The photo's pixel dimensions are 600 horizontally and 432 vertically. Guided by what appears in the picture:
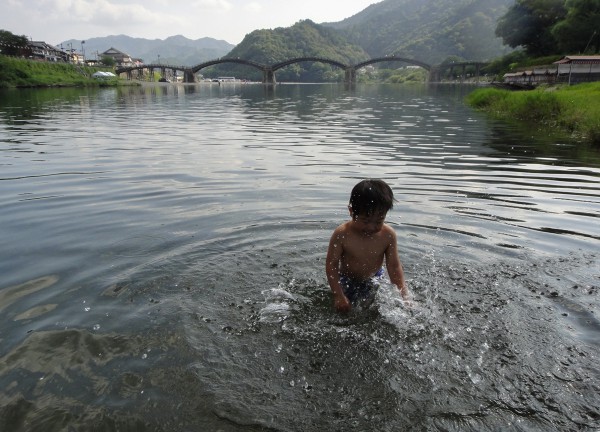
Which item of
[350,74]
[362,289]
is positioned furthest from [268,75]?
[362,289]

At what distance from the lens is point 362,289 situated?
4.75m

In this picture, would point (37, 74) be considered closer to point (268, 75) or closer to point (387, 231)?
point (268, 75)

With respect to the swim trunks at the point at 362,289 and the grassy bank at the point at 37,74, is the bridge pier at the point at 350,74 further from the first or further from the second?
the swim trunks at the point at 362,289

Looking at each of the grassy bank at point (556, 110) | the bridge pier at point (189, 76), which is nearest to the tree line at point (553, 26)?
the grassy bank at point (556, 110)

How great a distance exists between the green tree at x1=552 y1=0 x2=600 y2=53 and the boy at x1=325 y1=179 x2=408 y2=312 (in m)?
71.3

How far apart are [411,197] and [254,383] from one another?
263 inches

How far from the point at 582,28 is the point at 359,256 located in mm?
75243

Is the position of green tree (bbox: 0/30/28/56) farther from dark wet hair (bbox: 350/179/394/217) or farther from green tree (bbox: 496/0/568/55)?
dark wet hair (bbox: 350/179/394/217)

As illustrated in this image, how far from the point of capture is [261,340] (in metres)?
4.08

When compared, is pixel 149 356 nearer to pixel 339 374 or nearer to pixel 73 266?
pixel 339 374

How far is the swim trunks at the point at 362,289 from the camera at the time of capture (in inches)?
186

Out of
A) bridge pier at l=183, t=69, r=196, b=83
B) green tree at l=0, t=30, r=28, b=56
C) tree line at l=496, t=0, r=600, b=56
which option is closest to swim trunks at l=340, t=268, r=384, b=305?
tree line at l=496, t=0, r=600, b=56

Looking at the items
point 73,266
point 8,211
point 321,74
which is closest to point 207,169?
point 8,211

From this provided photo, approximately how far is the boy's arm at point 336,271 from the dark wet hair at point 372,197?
0.55 m
